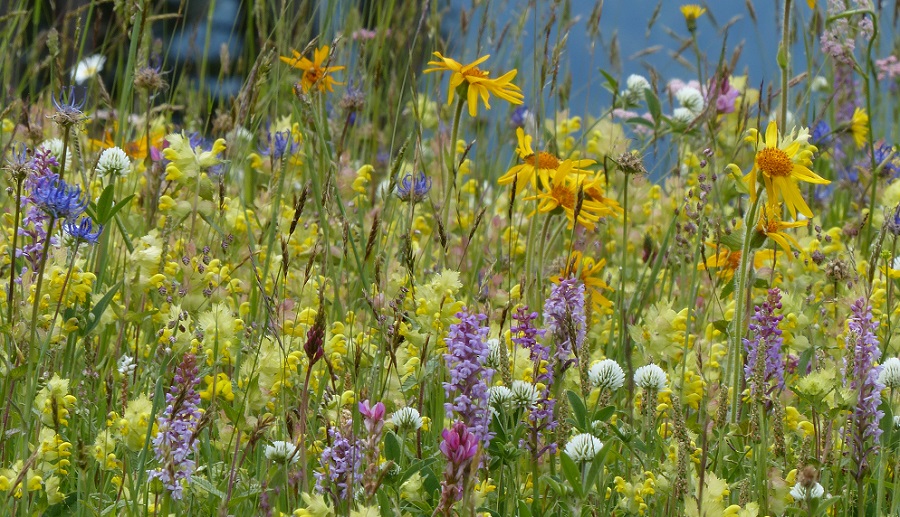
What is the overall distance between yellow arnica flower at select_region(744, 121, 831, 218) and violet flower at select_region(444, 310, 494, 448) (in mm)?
631

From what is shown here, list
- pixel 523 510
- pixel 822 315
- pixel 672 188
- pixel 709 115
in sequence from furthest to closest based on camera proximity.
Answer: pixel 672 188 < pixel 709 115 < pixel 822 315 < pixel 523 510

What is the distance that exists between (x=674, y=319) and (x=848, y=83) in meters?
3.57

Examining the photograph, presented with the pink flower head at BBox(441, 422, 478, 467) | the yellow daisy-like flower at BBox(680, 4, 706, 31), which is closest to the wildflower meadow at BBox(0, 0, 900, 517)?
the pink flower head at BBox(441, 422, 478, 467)

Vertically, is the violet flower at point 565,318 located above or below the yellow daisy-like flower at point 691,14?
below

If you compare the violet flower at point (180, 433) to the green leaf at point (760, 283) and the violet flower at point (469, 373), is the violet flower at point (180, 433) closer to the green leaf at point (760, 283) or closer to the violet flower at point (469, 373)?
the violet flower at point (469, 373)

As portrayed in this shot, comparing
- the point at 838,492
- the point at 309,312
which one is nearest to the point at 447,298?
the point at 309,312

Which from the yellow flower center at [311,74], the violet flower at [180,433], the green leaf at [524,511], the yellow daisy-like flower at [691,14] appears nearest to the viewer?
the violet flower at [180,433]

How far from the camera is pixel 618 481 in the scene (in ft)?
5.19

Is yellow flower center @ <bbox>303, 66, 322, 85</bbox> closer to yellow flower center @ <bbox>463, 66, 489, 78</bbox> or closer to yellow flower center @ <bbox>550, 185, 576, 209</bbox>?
yellow flower center @ <bbox>463, 66, 489, 78</bbox>

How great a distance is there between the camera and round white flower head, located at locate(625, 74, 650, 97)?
12.8 feet

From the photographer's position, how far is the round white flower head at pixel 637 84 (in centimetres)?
390

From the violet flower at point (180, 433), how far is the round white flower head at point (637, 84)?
2805mm

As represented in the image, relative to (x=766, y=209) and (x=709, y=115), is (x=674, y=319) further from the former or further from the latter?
(x=709, y=115)

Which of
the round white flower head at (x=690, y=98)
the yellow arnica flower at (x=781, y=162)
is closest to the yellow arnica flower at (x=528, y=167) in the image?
the yellow arnica flower at (x=781, y=162)
